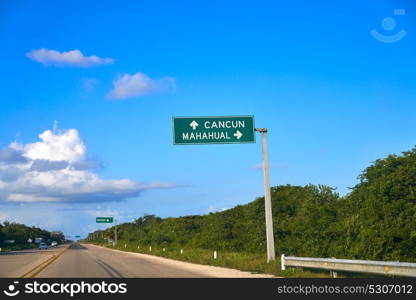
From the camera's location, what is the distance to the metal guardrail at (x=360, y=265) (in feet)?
43.5

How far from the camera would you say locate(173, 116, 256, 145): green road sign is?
77.2ft

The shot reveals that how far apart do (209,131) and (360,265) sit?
35.2 ft

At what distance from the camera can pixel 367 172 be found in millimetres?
29859

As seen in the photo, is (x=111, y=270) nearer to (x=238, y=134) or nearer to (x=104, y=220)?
(x=238, y=134)

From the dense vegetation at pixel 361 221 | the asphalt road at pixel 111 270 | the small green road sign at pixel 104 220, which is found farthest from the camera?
the small green road sign at pixel 104 220

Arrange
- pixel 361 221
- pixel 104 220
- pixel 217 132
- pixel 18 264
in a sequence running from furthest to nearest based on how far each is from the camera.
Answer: pixel 104 220, pixel 18 264, pixel 361 221, pixel 217 132

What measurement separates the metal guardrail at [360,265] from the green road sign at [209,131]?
676 cm

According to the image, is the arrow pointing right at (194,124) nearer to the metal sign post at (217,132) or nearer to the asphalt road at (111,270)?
the metal sign post at (217,132)

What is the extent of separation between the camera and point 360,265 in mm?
15328

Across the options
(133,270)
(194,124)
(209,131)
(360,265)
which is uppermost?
(194,124)

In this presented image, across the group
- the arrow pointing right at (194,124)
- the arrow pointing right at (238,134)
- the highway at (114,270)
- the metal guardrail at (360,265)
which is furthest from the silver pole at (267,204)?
the arrow pointing right at (194,124)

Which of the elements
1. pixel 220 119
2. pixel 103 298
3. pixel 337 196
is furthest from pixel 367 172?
pixel 103 298

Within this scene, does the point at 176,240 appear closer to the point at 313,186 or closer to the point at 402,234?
the point at 313,186

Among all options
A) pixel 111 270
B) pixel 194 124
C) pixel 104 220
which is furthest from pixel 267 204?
pixel 104 220
